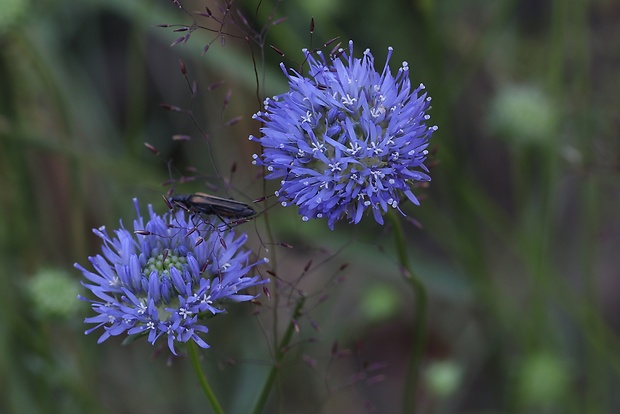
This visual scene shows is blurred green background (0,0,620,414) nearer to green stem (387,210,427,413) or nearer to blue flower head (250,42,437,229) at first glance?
green stem (387,210,427,413)

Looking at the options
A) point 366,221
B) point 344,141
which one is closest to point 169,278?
point 344,141

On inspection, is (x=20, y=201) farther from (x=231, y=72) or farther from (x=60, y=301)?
(x=231, y=72)

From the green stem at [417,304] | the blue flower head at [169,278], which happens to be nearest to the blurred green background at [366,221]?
the green stem at [417,304]

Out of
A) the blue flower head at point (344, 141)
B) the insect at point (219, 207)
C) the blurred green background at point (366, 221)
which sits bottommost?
the blurred green background at point (366, 221)

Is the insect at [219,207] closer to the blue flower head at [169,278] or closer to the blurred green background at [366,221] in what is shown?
the blue flower head at [169,278]

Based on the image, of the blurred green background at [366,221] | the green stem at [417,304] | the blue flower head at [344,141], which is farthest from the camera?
the blurred green background at [366,221]

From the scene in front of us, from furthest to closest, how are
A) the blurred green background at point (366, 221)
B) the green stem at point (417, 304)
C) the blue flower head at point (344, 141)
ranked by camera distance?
the blurred green background at point (366, 221) → the green stem at point (417, 304) → the blue flower head at point (344, 141)

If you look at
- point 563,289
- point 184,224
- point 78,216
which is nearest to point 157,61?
point 78,216

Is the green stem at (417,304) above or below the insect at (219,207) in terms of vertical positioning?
below

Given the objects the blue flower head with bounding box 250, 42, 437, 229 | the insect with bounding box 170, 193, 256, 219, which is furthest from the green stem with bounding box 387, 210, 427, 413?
the insect with bounding box 170, 193, 256, 219
